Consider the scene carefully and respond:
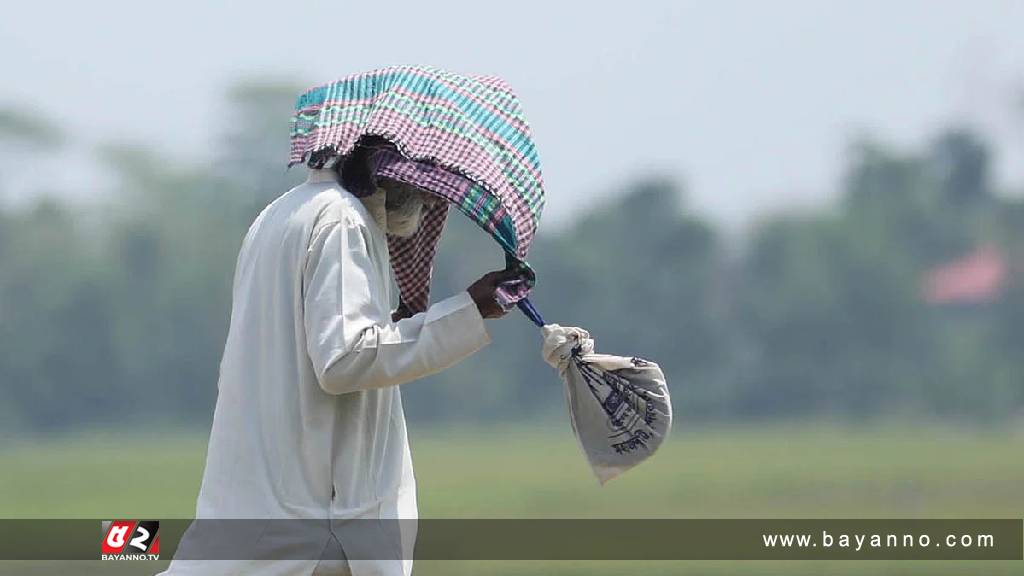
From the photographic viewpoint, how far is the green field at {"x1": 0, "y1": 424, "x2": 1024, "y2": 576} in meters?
16.0

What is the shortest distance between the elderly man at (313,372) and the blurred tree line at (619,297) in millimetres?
41901

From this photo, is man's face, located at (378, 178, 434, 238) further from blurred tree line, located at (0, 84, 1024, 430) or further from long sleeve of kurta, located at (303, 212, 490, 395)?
blurred tree line, located at (0, 84, 1024, 430)

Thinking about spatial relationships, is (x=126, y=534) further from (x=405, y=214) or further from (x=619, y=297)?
(x=619, y=297)

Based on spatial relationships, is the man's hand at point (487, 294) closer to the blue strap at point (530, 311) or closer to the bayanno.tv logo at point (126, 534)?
the blue strap at point (530, 311)

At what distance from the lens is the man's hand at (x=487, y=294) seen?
9.85 feet

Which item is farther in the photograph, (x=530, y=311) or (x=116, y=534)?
(x=116, y=534)

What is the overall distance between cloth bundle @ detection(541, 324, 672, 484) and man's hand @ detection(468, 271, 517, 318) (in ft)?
0.62

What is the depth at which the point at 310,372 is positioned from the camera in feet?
9.74

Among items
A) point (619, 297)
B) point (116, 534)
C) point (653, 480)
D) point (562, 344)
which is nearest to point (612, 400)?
point (562, 344)

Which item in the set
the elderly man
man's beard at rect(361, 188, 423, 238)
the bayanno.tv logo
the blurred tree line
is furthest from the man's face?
the blurred tree line

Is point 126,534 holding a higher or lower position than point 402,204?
lower

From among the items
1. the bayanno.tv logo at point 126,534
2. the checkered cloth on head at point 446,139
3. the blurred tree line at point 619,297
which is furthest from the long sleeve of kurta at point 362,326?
the blurred tree line at point 619,297

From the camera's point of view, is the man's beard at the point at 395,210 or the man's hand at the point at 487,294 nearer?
the man's hand at the point at 487,294

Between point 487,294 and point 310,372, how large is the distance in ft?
1.04
